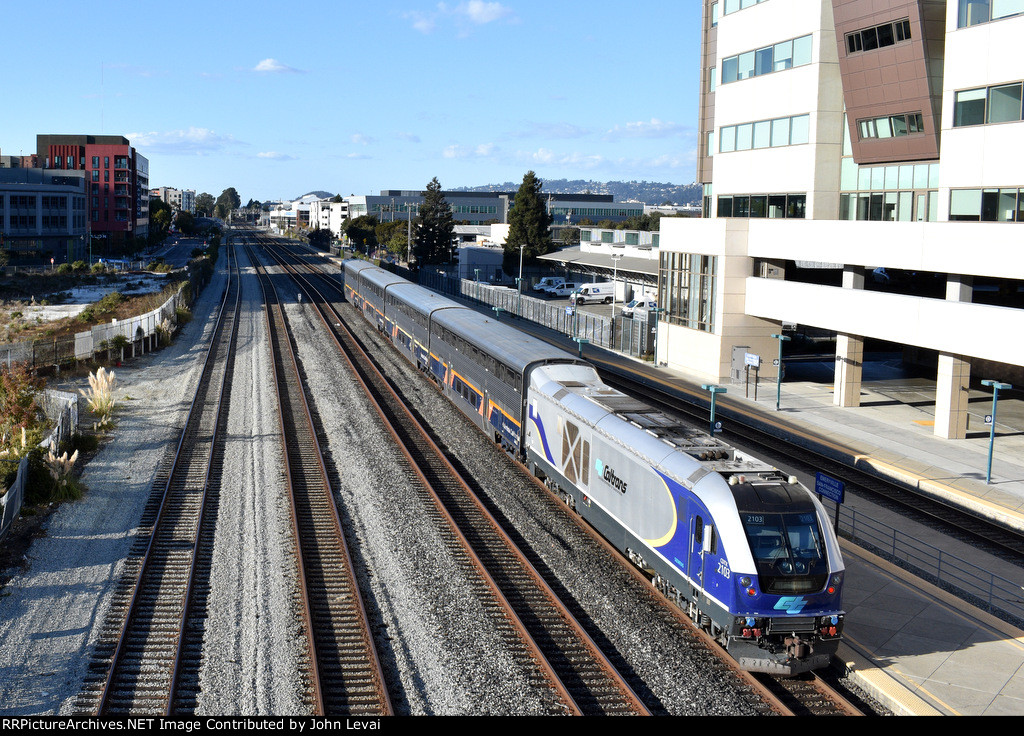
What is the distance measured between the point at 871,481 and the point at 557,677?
16336 millimetres

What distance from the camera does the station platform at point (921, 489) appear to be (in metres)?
13.4

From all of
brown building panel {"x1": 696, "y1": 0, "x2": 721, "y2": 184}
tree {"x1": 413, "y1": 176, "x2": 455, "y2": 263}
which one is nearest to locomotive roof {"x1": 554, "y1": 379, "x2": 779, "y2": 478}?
brown building panel {"x1": 696, "y1": 0, "x2": 721, "y2": 184}

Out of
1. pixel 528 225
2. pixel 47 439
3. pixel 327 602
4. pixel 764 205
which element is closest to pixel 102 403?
pixel 47 439

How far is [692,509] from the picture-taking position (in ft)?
47.3

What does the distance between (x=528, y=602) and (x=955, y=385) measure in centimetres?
2222

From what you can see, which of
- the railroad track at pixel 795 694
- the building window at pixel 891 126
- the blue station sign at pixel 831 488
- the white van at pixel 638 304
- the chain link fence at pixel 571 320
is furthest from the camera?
the white van at pixel 638 304

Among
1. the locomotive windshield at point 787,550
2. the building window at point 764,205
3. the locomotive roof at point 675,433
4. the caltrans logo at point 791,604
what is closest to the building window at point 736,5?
the building window at point 764,205

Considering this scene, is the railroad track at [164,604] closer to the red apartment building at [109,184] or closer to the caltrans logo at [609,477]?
the caltrans logo at [609,477]

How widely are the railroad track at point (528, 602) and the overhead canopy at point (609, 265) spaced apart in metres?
39.1

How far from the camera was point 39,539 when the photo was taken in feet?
63.9

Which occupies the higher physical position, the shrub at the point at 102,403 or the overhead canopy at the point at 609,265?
the overhead canopy at the point at 609,265

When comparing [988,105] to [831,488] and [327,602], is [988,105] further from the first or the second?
[327,602]

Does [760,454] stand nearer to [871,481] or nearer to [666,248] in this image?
[871,481]

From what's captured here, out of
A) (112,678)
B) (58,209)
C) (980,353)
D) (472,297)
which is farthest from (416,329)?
(58,209)
